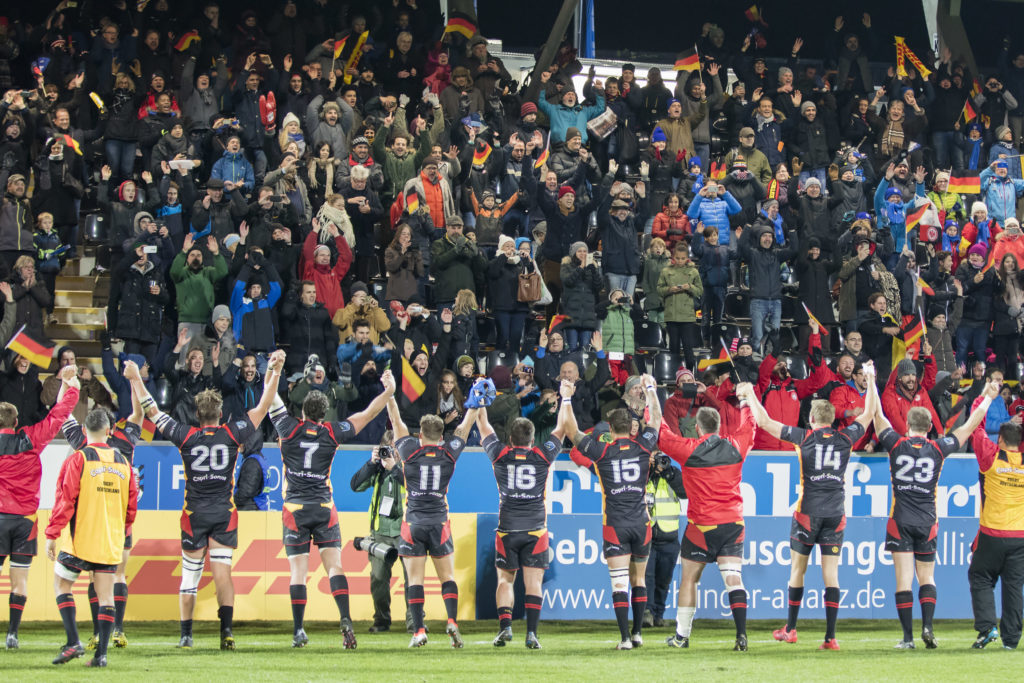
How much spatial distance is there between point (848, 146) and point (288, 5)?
962 centimetres

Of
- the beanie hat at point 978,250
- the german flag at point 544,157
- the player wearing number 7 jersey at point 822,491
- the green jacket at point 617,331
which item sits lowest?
the player wearing number 7 jersey at point 822,491

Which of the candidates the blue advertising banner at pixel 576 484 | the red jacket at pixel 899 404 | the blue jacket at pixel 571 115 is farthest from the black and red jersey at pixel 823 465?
the blue jacket at pixel 571 115

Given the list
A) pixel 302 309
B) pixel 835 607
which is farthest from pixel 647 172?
pixel 835 607

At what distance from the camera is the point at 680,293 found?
1889 centimetres

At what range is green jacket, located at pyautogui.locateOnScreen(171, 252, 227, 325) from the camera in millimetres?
17438

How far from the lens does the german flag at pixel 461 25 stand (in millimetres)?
22953

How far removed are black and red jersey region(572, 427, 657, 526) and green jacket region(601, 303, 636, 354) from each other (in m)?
5.75

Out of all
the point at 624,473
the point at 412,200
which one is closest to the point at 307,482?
the point at 624,473

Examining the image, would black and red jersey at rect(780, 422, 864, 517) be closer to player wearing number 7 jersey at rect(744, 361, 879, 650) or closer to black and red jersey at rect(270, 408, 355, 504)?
player wearing number 7 jersey at rect(744, 361, 879, 650)

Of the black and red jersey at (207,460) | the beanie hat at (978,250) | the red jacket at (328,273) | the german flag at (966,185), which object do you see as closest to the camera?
the black and red jersey at (207,460)

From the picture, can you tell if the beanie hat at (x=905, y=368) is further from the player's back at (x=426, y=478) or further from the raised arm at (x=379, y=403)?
the raised arm at (x=379, y=403)

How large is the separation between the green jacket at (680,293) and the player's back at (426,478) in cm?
712

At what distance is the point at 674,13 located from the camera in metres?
28.2

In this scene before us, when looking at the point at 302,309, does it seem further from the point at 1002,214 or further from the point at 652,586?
the point at 1002,214
